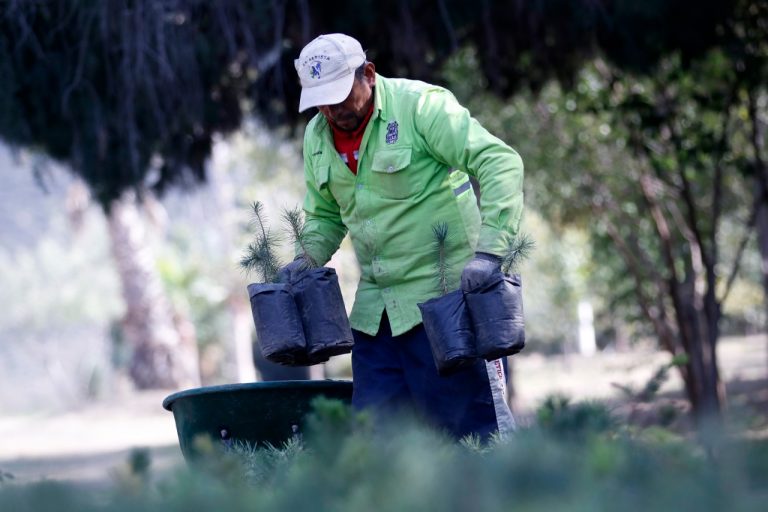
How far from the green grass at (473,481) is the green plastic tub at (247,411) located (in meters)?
2.11

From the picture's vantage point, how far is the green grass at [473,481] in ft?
4.45

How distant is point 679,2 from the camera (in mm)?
7727

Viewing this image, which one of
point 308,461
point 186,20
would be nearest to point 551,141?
point 186,20

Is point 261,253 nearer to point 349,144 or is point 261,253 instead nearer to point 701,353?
point 349,144

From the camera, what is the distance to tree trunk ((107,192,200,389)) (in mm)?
24000

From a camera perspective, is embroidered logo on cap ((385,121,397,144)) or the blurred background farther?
the blurred background

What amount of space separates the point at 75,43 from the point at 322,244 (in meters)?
3.66

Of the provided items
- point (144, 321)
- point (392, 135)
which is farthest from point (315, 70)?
point (144, 321)

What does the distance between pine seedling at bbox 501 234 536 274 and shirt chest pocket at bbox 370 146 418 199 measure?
0.51m

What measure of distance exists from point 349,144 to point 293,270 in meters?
0.51

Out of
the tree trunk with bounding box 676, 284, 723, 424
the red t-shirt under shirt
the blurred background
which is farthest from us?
the tree trunk with bounding box 676, 284, 723, 424

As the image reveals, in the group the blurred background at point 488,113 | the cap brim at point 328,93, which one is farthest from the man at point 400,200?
the blurred background at point 488,113

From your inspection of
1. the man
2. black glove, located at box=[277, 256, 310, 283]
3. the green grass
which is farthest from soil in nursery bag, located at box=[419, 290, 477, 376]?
the green grass

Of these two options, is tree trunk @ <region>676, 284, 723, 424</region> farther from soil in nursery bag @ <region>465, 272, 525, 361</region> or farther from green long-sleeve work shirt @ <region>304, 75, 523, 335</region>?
soil in nursery bag @ <region>465, 272, 525, 361</region>
